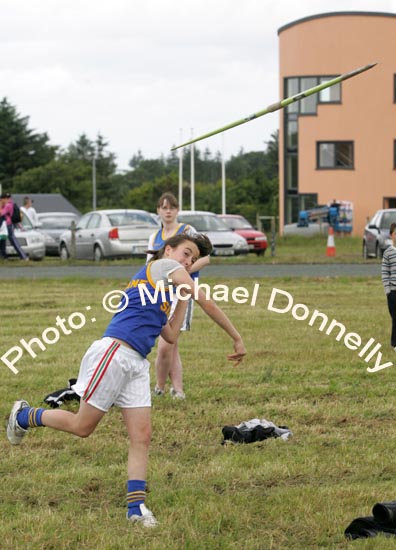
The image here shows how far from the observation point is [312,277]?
21297mm

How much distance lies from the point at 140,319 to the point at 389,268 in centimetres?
625

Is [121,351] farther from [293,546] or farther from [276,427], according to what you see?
[276,427]

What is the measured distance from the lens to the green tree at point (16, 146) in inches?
3932

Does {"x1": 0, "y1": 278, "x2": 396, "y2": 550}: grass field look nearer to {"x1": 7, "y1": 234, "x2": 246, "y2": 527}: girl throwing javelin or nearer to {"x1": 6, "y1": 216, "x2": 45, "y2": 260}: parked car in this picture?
{"x1": 7, "y1": 234, "x2": 246, "y2": 527}: girl throwing javelin

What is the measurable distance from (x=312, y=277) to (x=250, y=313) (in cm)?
569

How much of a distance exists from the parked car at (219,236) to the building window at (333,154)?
2722cm

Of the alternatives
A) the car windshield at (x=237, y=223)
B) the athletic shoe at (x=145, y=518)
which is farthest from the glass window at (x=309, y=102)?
the athletic shoe at (x=145, y=518)

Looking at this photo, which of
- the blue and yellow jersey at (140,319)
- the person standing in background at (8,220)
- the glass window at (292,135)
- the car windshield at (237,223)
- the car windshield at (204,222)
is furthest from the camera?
the glass window at (292,135)

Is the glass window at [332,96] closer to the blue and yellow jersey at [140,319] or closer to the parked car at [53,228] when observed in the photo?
the parked car at [53,228]

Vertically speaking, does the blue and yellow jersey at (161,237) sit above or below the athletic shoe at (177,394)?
above

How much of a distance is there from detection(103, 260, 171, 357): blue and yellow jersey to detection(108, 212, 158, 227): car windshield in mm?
20545

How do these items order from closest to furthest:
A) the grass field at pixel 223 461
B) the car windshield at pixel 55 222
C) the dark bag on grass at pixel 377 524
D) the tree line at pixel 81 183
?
the dark bag on grass at pixel 377 524 → the grass field at pixel 223 461 → the car windshield at pixel 55 222 → the tree line at pixel 81 183

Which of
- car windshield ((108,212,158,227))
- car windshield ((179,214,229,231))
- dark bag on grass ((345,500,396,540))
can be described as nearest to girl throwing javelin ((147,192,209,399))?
dark bag on grass ((345,500,396,540))

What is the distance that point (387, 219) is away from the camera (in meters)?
27.5
